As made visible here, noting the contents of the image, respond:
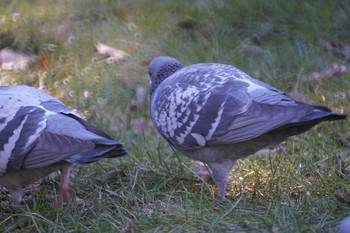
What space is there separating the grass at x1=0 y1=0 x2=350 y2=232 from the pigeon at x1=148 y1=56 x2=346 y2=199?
0.77ft

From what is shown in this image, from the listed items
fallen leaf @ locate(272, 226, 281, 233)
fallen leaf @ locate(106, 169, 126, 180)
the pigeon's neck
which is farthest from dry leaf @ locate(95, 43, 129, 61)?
fallen leaf @ locate(272, 226, 281, 233)

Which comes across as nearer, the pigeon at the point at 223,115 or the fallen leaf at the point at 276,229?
the fallen leaf at the point at 276,229

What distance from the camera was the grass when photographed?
3.42 metres

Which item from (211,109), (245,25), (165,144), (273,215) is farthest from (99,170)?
(245,25)

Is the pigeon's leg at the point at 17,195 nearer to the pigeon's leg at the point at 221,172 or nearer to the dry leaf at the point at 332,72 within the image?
the pigeon's leg at the point at 221,172

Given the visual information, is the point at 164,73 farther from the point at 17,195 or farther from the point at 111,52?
the point at 111,52

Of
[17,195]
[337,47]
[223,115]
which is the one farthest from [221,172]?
[337,47]

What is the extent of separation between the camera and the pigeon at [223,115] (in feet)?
11.0

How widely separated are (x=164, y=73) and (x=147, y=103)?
3.39 ft

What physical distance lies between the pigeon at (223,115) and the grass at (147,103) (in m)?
0.24

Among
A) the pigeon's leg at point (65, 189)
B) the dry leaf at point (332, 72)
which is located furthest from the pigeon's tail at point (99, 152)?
the dry leaf at point (332, 72)

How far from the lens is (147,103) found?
526cm

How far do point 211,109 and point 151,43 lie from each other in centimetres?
263

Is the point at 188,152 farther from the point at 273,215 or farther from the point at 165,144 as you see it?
the point at 165,144
